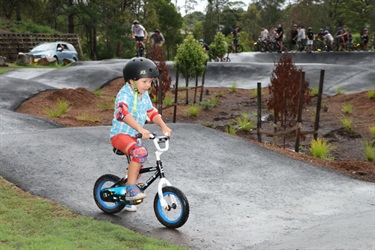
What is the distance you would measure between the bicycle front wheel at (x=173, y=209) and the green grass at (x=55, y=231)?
460 mm

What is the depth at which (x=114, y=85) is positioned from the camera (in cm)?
2448

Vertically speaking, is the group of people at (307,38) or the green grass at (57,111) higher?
the group of people at (307,38)

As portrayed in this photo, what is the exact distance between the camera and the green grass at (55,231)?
528 cm

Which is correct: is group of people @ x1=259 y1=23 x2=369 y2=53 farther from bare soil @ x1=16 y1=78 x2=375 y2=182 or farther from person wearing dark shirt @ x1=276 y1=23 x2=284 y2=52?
bare soil @ x1=16 y1=78 x2=375 y2=182

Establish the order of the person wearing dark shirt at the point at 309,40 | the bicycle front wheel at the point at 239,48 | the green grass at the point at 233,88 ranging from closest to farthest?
the green grass at the point at 233,88 < the person wearing dark shirt at the point at 309,40 < the bicycle front wheel at the point at 239,48

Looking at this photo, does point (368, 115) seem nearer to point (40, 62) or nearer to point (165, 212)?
point (165, 212)

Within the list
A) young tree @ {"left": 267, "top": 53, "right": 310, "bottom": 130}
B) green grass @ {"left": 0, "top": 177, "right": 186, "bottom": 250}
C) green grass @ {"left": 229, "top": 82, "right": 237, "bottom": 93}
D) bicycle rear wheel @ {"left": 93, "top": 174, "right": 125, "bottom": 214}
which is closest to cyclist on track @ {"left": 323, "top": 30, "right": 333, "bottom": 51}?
green grass @ {"left": 229, "top": 82, "right": 237, "bottom": 93}

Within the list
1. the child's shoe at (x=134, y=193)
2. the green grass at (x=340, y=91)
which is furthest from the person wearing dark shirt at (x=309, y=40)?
the child's shoe at (x=134, y=193)

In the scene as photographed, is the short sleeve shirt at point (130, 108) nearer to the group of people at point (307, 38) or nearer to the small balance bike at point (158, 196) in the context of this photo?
the small balance bike at point (158, 196)

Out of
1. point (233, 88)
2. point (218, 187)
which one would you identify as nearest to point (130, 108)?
point (218, 187)

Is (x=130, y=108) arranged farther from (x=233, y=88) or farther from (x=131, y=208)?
(x=233, y=88)

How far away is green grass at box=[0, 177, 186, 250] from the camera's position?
5277 mm

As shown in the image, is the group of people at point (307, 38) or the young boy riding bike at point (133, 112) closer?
the young boy riding bike at point (133, 112)

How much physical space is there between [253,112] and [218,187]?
11.3m
